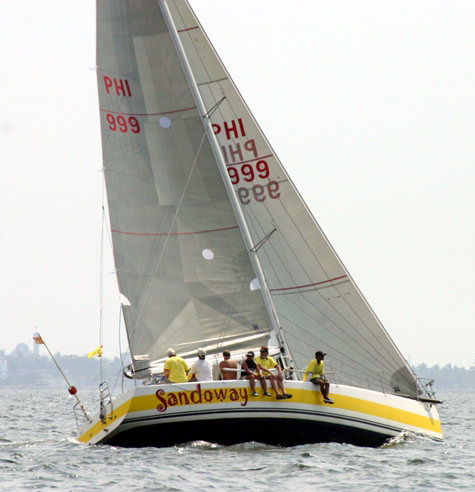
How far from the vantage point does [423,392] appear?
18.2 m

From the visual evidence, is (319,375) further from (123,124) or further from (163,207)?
(123,124)

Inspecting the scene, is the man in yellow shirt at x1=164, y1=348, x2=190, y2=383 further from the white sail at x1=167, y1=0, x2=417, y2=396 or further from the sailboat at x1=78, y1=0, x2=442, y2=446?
the white sail at x1=167, y1=0, x2=417, y2=396

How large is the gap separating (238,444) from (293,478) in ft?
7.84

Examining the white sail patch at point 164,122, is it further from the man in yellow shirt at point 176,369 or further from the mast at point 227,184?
the man in yellow shirt at point 176,369

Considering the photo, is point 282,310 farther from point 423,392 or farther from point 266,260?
point 423,392

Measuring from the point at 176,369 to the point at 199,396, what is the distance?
0.89 m

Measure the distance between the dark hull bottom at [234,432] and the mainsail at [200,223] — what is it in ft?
7.04

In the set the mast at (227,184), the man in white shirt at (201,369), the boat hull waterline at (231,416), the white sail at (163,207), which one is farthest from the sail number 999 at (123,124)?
the boat hull waterline at (231,416)

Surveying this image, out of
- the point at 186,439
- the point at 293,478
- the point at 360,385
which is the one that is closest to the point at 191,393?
the point at 186,439

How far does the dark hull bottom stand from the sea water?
0.42ft

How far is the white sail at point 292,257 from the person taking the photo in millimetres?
18188

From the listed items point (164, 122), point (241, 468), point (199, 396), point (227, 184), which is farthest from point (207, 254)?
point (241, 468)

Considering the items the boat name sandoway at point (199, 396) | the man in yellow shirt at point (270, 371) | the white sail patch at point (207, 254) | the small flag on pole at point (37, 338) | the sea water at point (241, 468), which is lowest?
the sea water at point (241, 468)

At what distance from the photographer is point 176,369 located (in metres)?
16.4
